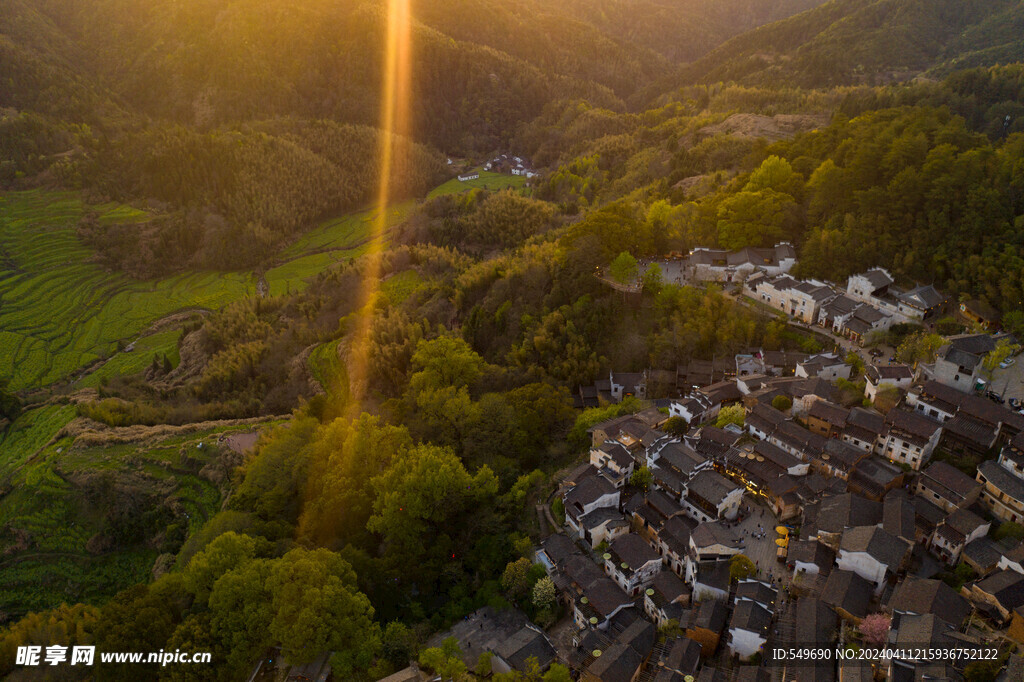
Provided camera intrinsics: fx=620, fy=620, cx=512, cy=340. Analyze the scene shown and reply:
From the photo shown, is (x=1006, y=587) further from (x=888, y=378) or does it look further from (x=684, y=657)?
(x=888, y=378)

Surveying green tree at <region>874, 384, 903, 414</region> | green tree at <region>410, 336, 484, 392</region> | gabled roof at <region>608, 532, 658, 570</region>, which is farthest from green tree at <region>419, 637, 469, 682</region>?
green tree at <region>874, 384, 903, 414</region>

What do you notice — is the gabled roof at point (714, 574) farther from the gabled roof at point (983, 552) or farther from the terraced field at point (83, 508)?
the terraced field at point (83, 508)

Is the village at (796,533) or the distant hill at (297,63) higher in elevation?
the distant hill at (297,63)

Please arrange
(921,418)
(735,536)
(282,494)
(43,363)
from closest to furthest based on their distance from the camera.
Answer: (735,536), (921,418), (282,494), (43,363)

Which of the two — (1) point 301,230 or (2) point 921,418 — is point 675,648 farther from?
(1) point 301,230

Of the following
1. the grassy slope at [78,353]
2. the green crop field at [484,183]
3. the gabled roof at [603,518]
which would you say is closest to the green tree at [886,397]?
the gabled roof at [603,518]

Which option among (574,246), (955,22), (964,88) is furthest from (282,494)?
(955,22)
